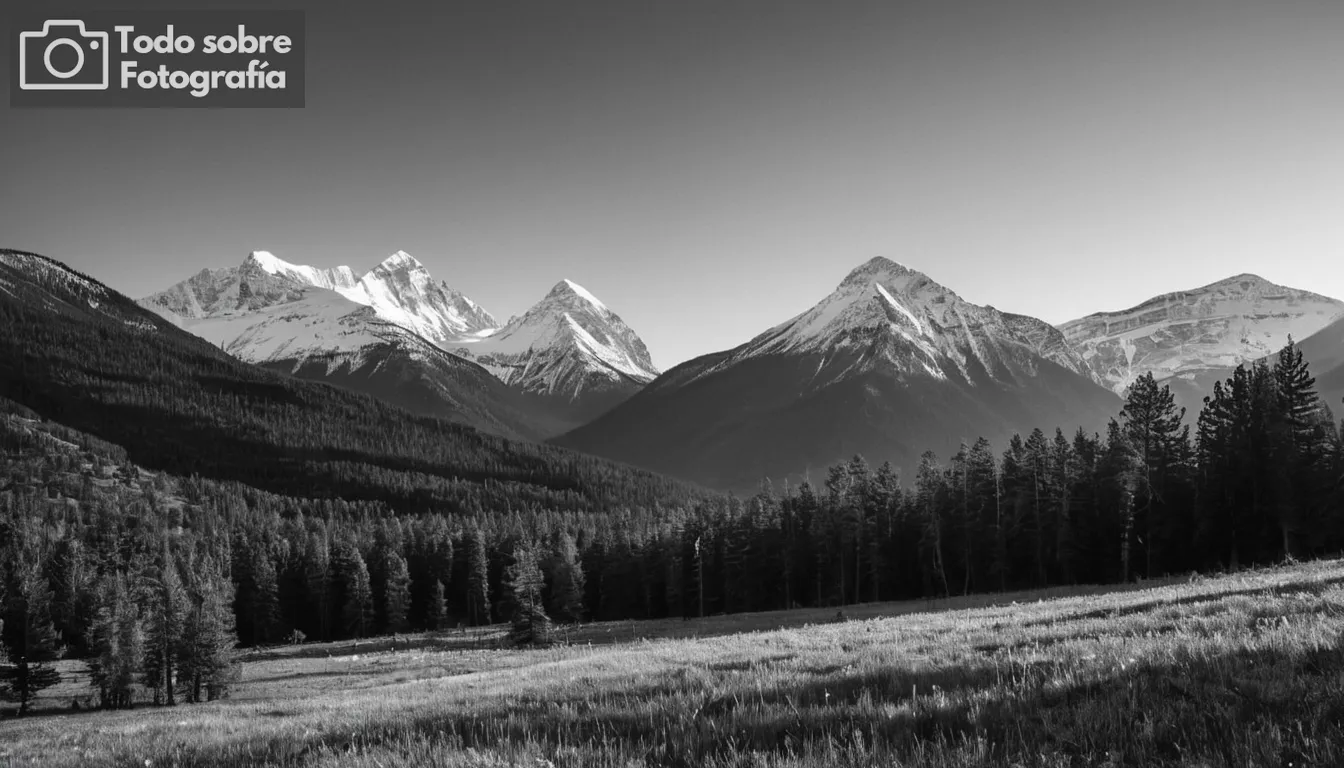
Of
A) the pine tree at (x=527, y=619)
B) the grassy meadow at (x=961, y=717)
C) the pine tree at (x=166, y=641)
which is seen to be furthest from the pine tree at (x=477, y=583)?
the grassy meadow at (x=961, y=717)

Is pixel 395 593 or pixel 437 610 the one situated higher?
pixel 395 593

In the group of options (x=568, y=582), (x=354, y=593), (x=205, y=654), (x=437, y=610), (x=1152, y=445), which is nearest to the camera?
(x=205, y=654)

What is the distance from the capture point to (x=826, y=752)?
194 inches

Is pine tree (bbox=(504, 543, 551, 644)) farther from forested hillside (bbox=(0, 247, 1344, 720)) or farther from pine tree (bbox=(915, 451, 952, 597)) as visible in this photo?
pine tree (bbox=(915, 451, 952, 597))

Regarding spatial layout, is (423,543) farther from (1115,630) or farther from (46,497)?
(46,497)

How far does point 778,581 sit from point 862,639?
6938 cm

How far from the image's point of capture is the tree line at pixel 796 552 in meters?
50.8

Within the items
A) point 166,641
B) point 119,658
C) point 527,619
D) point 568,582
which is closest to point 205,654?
point 166,641

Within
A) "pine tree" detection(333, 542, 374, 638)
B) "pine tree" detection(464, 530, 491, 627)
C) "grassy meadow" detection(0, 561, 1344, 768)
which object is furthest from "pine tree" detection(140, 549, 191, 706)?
"pine tree" detection(464, 530, 491, 627)

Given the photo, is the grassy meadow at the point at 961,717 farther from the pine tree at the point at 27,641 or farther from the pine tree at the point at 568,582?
the pine tree at the point at 568,582

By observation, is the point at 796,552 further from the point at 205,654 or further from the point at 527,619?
the point at 205,654

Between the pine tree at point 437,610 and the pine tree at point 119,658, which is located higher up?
the pine tree at point 119,658

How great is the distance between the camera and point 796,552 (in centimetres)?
8212

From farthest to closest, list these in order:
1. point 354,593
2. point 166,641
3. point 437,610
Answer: point 437,610 → point 354,593 → point 166,641
